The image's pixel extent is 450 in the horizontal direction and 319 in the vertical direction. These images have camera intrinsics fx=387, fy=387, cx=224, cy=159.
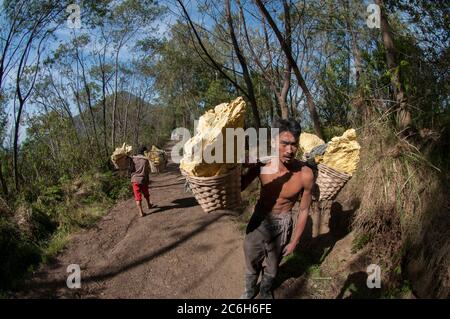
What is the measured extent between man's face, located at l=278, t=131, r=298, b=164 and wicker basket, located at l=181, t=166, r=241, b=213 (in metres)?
0.72

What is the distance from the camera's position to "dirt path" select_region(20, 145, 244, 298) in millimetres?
4617

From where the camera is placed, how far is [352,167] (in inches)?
141

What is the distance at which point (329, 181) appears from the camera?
143 inches

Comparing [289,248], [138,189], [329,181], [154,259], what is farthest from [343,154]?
[138,189]

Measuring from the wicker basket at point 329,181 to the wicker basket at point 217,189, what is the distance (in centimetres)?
135

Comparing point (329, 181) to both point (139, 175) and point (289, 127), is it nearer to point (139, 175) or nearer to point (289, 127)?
point (289, 127)

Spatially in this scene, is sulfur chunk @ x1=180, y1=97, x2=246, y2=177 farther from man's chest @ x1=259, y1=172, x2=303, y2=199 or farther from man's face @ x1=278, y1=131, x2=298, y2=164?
man's chest @ x1=259, y1=172, x2=303, y2=199

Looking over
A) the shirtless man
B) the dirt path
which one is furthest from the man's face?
the dirt path

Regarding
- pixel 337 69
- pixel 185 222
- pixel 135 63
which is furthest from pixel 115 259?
pixel 135 63

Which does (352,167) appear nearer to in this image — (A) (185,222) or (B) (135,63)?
(A) (185,222)

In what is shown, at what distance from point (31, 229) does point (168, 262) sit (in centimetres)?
260

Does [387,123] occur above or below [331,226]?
above

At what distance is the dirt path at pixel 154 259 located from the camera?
4.62 m

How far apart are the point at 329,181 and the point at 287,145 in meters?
0.73
